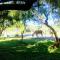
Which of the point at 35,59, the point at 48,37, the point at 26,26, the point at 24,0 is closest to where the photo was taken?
the point at 24,0

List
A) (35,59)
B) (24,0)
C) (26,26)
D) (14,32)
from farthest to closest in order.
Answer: (14,32) < (26,26) < (35,59) < (24,0)

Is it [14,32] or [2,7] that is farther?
[14,32]

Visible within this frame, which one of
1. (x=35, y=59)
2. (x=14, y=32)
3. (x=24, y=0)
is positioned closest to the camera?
(x=24, y=0)

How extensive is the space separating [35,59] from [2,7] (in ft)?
15.3

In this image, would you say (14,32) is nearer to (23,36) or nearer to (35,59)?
(23,36)

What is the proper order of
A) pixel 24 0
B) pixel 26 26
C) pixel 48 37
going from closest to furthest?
pixel 24 0
pixel 48 37
pixel 26 26

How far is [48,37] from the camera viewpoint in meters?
21.1

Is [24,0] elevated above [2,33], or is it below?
above

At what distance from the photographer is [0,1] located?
6.44 meters

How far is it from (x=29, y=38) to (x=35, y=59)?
11.4 metres

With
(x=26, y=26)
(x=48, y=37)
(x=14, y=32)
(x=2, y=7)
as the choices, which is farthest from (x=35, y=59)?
(x=14, y=32)

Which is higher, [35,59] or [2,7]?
[2,7]

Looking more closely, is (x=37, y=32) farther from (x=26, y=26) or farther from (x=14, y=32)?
(x=14, y=32)

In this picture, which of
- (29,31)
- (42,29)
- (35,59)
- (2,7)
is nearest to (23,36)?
(29,31)
